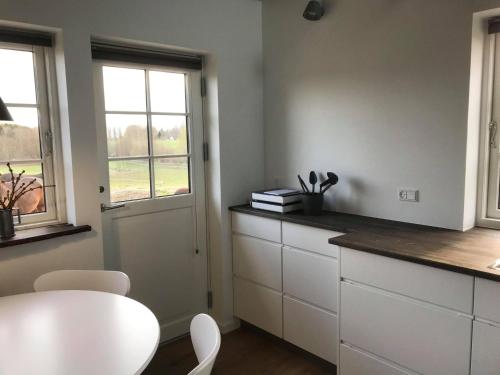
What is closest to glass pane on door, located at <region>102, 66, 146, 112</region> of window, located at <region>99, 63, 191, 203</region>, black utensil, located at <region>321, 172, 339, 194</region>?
window, located at <region>99, 63, 191, 203</region>

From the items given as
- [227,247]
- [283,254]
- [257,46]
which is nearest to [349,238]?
[283,254]

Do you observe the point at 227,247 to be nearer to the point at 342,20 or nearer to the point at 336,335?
the point at 336,335

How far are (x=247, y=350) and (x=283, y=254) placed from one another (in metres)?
0.73

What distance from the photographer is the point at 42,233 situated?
7.31 ft

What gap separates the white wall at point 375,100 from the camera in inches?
88.8

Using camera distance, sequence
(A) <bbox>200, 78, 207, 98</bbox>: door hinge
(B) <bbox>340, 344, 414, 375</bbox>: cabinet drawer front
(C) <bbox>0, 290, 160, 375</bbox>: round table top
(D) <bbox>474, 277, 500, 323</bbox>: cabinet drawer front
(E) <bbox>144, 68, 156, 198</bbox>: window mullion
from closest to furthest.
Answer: (C) <bbox>0, 290, 160, 375</bbox>: round table top → (D) <bbox>474, 277, 500, 323</bbox>: cabinet drawer front → (B) <bbox>340, 344, 414, 375</bbox>: cabinet drawer front → (E) <bbox>144, 68, 156, 198</bbox>: window mullion → (A) <bbox>200, 78, 207, 98</bbox>: door hinge

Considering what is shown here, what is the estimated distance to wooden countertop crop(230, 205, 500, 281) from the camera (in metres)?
1.76

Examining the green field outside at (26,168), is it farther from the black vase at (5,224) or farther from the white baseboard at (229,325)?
the white baseboard at (229,325)

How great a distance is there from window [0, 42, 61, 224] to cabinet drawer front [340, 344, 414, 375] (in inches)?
69.2

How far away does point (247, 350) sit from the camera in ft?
9.40

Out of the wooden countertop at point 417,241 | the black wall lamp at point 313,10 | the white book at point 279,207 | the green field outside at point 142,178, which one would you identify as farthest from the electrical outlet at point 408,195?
the green field outside at point 142,178

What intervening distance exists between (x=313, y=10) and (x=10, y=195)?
6.76ft

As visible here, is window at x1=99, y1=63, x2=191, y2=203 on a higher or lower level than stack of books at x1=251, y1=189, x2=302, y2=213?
higher

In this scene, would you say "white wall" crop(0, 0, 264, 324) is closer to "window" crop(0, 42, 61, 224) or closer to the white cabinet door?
"window" crop(0, 42, 61, 224)
